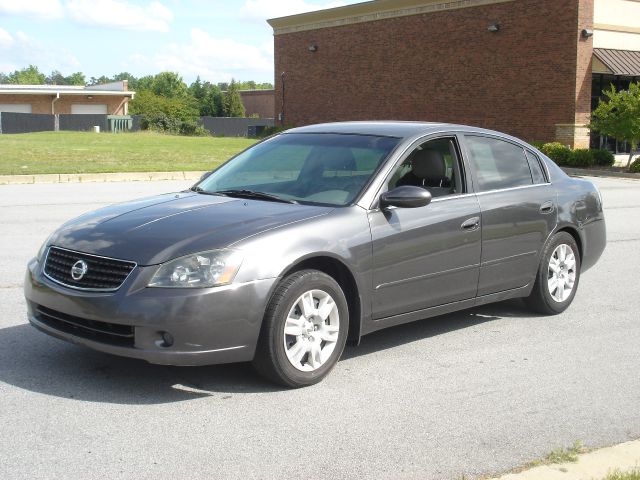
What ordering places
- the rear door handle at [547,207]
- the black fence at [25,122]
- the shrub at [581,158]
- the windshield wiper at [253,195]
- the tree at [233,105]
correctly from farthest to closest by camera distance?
1. the tree at [233,105]
2. the black fence at [25,122]
3. the shrub at [581,158]
4. the rear door handle at [547,207]
5. the windshield wiper at [253,195]

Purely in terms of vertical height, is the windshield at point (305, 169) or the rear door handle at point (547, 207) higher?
the windshield at point (305, 169)

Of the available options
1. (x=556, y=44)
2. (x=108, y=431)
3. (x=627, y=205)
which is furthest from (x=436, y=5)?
(x=108, y=431)

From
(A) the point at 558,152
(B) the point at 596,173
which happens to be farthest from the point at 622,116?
(A) the point at 558,152

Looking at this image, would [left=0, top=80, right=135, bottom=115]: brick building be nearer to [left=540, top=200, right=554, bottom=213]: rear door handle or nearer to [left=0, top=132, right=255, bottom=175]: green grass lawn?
[left=0, top=132, right=255, bottom=175]: green grass lawn

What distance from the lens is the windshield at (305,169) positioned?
6148 millimetres

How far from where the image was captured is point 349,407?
5117 millimetres

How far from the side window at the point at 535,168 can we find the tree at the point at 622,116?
21.8 m

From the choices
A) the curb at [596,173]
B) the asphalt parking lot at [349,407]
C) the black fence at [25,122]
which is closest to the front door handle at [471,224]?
the asphalt parking lot at [349,407]

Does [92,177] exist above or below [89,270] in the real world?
below

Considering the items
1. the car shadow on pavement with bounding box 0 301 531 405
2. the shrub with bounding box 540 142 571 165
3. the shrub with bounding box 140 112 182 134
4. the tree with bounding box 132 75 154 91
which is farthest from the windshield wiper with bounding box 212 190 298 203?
the tree with bounding box 132 75 154 91

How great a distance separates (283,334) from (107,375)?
1190mm

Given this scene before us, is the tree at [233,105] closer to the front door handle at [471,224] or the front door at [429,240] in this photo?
the front door at [429,240]

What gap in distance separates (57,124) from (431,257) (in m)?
58.9

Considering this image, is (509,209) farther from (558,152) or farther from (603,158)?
(558,152)
